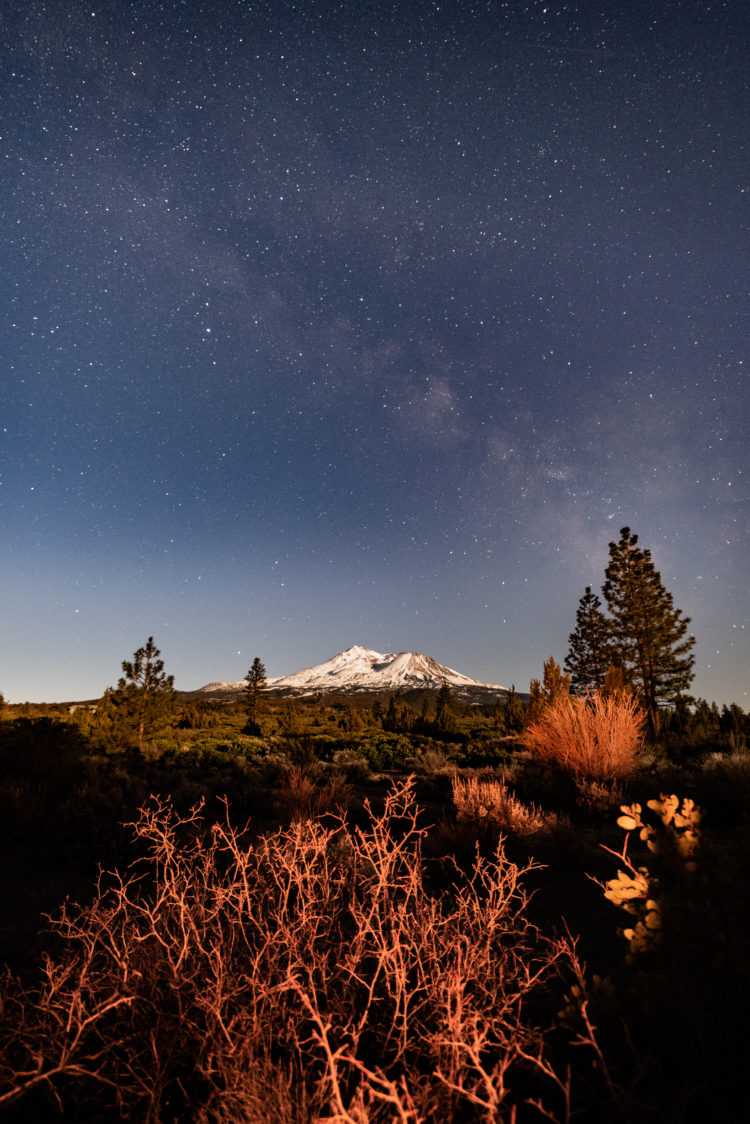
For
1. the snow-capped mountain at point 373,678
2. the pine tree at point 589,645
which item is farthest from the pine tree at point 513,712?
the snow-capped mountain at point 373,678

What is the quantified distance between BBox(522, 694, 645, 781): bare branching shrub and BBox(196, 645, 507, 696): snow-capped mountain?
462 ft

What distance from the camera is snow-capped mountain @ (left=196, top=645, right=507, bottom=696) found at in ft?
519

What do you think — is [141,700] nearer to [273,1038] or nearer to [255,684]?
[273,1038]

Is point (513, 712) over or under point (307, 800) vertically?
under

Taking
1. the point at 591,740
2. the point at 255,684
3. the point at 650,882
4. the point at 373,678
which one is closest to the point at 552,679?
the point at 591,740

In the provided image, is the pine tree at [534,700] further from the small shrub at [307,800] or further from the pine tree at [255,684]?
the pine tree at [255,684]

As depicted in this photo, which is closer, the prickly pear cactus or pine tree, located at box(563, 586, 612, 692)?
the prickly pear cactus

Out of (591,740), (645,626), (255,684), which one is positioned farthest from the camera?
(255,684)

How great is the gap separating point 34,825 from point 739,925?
8.39 metres

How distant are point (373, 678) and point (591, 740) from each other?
171 metres

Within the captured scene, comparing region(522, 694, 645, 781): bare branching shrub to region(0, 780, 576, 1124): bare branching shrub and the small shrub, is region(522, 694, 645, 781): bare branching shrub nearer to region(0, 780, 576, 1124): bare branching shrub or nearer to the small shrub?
the small shrub

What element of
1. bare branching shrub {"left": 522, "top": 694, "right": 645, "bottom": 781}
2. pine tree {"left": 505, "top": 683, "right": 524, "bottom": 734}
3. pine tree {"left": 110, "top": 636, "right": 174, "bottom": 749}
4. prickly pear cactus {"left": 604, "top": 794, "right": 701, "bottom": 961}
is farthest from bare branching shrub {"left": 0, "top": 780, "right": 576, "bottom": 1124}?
pine tree {"left": 505, "top": 683, "right": 524, "bottom": 734}

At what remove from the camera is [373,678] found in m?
176

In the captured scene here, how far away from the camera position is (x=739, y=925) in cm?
174
